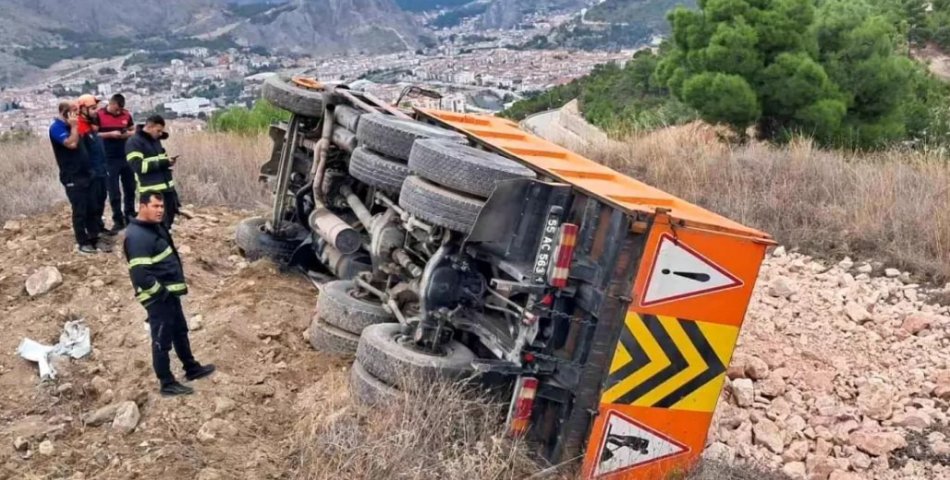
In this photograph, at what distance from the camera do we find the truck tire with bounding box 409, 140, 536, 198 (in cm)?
409

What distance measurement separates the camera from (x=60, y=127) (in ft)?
22.0

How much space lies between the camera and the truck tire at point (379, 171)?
15.9ft

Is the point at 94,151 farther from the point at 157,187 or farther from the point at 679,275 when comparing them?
the point at 679,275

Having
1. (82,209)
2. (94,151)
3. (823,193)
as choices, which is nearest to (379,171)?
(82,209)

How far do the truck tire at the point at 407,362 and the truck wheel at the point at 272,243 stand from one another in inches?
108

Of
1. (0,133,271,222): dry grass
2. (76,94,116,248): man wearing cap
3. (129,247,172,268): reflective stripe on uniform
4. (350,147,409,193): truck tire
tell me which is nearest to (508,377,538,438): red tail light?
(350,147,409,193): truck tire

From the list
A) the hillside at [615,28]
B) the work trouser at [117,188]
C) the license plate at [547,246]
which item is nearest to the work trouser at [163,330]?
the license plate at [547,246]

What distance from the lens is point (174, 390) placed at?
15.0 ft

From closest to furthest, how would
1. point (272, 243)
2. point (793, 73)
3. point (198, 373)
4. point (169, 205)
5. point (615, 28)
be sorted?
1. point (198, 373)
2. point (169, 205)
3. point (272, 243)
4. point (793, 73)
5. point (615, 28)

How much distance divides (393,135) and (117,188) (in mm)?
3743

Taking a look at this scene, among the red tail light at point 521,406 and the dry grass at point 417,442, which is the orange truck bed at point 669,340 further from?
the dry grass at point 417,442

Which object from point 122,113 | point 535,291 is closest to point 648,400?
point 535,291

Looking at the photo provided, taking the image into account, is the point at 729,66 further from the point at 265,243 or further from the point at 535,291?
the point at 535,291

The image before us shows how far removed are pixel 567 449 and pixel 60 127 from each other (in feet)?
16.0
